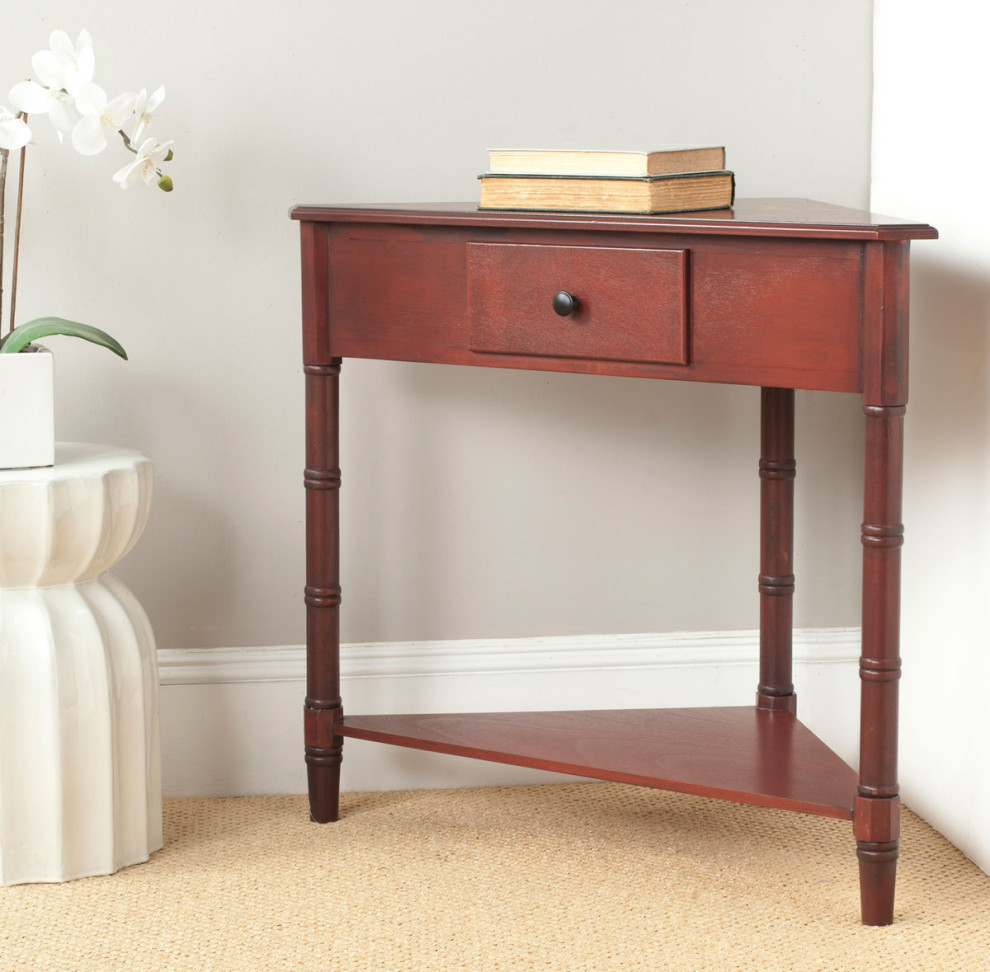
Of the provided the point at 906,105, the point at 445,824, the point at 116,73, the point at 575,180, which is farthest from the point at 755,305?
the point at 116,73

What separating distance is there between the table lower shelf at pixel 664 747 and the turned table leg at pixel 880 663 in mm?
37

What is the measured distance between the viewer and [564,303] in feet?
4.42

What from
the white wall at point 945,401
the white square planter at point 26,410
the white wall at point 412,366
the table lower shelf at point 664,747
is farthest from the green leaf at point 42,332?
the white wall at point 945,401

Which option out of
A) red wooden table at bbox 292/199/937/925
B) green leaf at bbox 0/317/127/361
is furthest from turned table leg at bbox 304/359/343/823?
green leaf at bbox 0/317/127/361

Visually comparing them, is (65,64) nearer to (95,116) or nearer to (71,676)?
(95,116)

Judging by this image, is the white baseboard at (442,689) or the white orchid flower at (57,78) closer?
the white orchid flower at (57,78)

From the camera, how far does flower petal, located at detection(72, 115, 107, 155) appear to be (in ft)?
4.81

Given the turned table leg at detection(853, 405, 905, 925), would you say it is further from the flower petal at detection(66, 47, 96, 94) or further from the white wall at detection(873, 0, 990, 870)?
the flower petal at detection(66, 47, 96, 94)

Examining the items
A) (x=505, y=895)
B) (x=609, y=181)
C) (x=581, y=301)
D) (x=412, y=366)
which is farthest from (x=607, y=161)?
(x=505, y=895)

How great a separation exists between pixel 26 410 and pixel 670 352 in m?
0.70

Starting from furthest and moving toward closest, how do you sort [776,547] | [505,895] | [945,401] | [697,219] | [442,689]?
[442,689] → [776,547] → [945,401] → [505,895] → [697,219]

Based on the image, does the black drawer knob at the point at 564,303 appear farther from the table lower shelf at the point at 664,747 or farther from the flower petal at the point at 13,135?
the flower petal at the point at 13,135

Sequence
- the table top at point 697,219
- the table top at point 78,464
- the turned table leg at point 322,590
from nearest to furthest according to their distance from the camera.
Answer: the table top at point 697,219 → the table top at point 78,464 → the turned table leg at point 322,590

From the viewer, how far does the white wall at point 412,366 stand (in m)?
1.71
